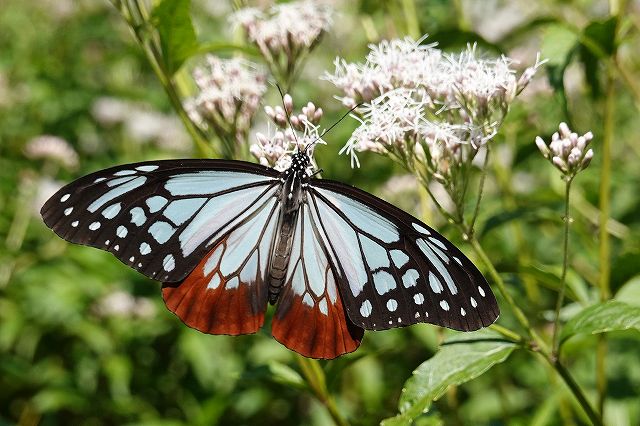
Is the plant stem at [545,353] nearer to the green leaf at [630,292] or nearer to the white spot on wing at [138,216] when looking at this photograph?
the green leaf at [630,292]

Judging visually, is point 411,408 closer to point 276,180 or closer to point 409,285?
point 409,285

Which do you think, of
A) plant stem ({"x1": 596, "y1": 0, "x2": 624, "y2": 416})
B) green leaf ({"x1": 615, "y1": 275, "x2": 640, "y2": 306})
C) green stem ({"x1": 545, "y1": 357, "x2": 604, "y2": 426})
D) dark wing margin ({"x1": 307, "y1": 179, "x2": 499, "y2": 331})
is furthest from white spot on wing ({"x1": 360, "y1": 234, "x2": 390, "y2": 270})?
plant stem ({"x1": 596, "y1": 0, "x2": 624, "y2": 416})

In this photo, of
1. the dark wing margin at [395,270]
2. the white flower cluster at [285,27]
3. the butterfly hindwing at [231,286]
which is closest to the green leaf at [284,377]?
the butterfly hindwing at [231,286]

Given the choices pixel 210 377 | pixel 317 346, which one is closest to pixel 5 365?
pixel 210 377

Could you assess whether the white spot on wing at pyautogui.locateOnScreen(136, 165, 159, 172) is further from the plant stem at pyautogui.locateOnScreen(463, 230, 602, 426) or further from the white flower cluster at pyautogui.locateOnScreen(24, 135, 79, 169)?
the white flower cluster at pyautogui.locateOnScreen(24, 135, 79, 169)

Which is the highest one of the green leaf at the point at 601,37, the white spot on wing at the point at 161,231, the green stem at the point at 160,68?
the green leaf at the point at 601,37

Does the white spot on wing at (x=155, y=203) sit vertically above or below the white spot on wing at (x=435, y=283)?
above
